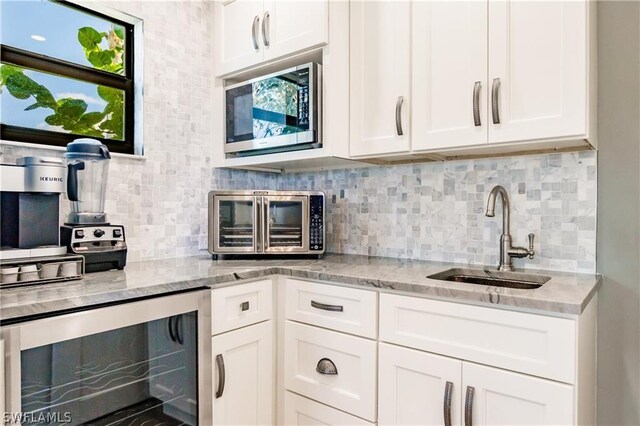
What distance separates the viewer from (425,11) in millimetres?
1654

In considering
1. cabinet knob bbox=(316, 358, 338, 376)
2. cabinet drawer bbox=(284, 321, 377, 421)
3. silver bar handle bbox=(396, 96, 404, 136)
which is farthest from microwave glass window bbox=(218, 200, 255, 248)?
silver bar handle bbox=(396, 96, 404, 136)

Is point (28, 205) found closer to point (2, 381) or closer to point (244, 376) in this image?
point (2, 381)

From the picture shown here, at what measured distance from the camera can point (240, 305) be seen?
1642 mm

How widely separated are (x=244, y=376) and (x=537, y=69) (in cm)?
160

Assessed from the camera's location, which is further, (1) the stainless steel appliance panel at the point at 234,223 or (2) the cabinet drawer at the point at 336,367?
(1) the stainless steel appliance panel at the point at 234,223

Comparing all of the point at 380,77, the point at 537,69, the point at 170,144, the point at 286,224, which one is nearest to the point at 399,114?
the point at 380,77

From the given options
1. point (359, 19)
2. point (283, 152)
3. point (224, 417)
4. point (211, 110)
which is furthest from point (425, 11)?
point (224, 417)

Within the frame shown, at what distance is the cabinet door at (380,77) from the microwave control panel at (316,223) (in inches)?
12.3

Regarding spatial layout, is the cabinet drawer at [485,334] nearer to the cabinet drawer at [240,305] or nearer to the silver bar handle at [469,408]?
the silver bar handle at [469,408]

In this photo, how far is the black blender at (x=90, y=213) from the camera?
5.11 feet

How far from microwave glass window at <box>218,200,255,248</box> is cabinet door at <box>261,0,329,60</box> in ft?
2.48

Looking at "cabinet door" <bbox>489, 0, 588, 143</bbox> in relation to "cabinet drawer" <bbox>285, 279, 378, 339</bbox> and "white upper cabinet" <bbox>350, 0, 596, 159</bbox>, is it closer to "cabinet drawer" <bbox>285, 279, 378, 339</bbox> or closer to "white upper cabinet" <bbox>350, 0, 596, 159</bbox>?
"white upper cabinet" <bbox>350, 0, 596, 159</bbox>

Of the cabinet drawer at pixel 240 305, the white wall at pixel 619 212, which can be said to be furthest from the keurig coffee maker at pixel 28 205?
the white wall at pixel 619 212

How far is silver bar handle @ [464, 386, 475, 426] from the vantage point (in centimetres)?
127
